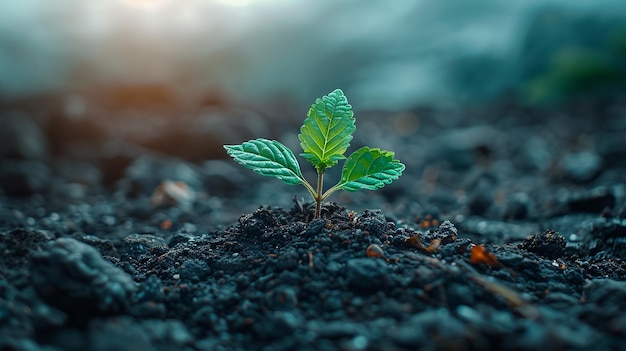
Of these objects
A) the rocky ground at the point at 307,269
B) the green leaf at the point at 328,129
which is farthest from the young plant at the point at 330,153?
the rocky ground at the point at 307,269

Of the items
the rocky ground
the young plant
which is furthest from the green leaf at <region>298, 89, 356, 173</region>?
the rocky ground

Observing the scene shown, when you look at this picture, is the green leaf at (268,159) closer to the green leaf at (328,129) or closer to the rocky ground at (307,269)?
the green leaf at (328,129)

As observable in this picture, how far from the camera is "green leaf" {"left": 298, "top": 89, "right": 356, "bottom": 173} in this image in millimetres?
1748

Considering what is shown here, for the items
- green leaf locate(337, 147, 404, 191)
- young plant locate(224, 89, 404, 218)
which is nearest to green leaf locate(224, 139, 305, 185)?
young plant locate(224, 89, 404, 218)

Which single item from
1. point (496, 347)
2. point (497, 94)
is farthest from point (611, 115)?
point (496, 347)

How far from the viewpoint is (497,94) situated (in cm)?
912

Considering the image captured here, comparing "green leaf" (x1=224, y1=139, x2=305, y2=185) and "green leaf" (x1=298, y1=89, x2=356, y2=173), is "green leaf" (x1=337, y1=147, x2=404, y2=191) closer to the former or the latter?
"green leaf" (x1=298, y1=89, x2=356, y2=173)

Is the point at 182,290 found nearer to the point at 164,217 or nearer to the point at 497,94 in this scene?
the point at 164,217

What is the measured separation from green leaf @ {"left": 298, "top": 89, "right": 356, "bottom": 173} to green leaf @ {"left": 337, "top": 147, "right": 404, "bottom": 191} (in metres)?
0.05

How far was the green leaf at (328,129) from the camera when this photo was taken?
1.75 m

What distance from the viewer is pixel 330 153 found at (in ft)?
5.82

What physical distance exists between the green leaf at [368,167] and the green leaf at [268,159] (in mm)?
165

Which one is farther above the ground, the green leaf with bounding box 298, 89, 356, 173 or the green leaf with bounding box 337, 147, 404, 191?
the green leaf with bounding box 298, 89, 356, 173

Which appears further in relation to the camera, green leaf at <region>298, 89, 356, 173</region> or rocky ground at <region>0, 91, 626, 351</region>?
green leaf at <region>298, 89, 356, 173</region>
